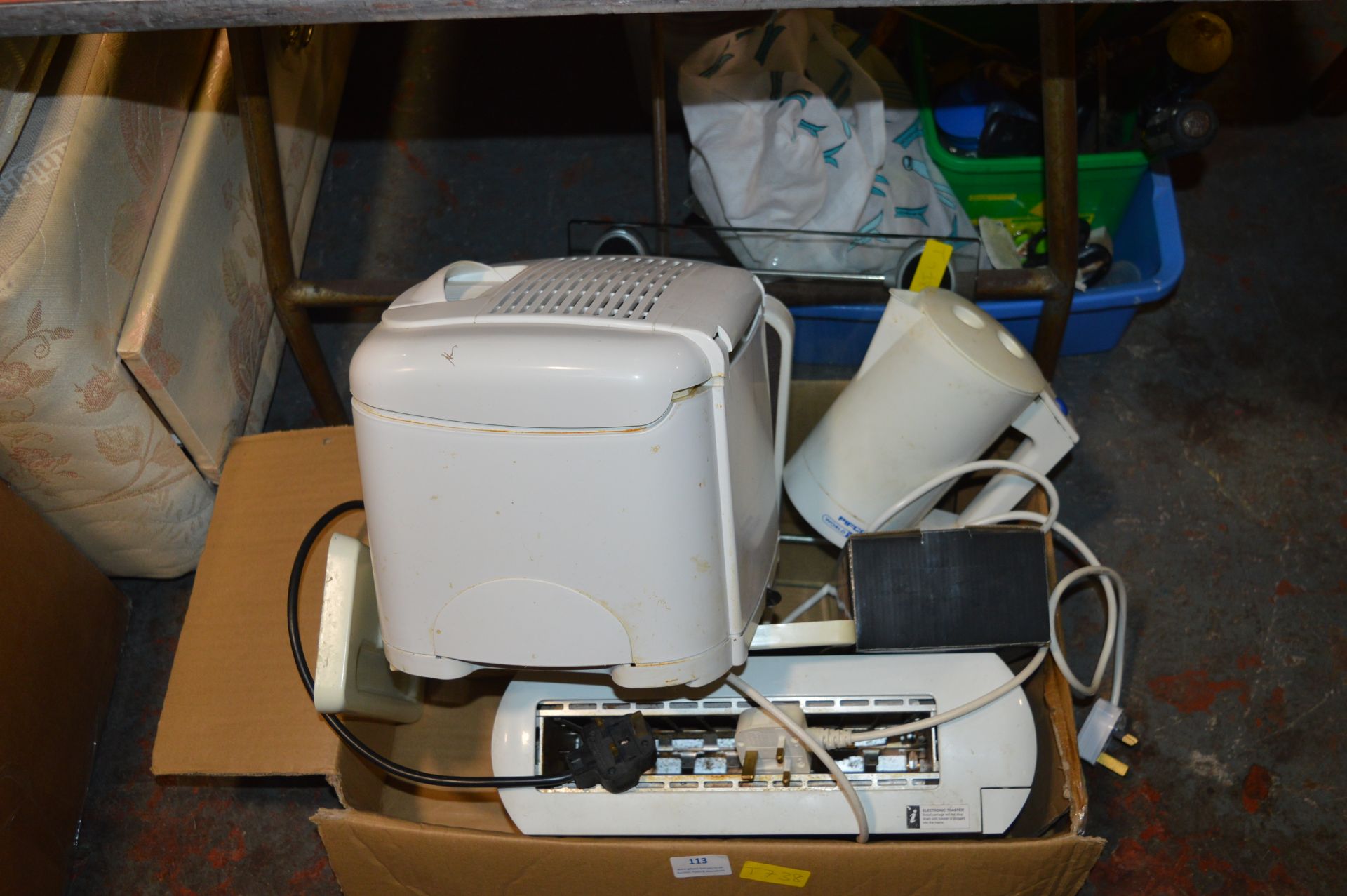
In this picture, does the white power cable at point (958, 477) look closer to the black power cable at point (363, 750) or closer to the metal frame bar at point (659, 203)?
the metal frame bar at point (659, 203)

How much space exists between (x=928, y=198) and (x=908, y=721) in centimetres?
77

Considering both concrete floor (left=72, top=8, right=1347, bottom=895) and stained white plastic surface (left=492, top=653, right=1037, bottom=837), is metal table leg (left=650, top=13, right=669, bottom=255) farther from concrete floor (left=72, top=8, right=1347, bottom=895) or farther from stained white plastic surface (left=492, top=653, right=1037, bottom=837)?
stained white plastic surface (left=492, top=653, right=1037, bottom=837)

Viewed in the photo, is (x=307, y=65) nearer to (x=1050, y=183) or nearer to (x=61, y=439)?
(x=61, y=439)

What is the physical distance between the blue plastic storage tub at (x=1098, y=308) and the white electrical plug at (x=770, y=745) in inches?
22.2

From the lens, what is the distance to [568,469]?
0.77 metres

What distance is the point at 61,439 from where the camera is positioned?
111 cm

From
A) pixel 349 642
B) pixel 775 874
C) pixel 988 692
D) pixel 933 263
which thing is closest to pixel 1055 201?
pixel 933 263

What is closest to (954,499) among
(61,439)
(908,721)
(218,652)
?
(908,721)

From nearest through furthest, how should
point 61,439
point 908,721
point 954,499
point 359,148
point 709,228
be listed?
point 908,721, point 61,439, point 954,499, point 709,228, point 359,148

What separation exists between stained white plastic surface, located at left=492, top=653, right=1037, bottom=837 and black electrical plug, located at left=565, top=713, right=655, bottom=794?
2 cm

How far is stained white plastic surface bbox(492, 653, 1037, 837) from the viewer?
96cm

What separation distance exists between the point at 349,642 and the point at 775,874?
44 cm

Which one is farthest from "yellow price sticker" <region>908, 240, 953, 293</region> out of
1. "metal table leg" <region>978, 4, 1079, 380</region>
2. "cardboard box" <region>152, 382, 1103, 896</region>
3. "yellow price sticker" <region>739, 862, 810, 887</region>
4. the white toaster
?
"yellow price sticker" <region>739, 862, 810, 887</region>

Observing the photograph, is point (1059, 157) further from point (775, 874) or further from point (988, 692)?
point (775, 874)
